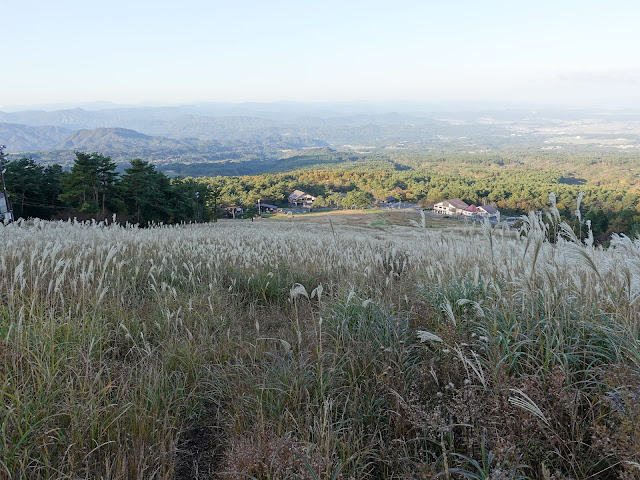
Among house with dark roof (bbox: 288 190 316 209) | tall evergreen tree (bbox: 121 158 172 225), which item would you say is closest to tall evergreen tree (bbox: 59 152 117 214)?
tall evergreen tree (bbox: 121 158 172 225)

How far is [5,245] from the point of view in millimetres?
4445

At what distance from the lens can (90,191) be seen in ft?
102

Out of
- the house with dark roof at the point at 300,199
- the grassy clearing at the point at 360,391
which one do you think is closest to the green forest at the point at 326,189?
the grassy clearing at the point at 360,391

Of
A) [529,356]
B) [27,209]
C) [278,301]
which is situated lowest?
[27,209]

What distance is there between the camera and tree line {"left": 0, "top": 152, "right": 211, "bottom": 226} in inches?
1203

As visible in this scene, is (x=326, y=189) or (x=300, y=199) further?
(x=326, y=189)

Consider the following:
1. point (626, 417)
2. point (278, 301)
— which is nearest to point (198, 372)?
point (278, 301)

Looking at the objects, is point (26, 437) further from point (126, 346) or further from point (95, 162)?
point (95, 162)

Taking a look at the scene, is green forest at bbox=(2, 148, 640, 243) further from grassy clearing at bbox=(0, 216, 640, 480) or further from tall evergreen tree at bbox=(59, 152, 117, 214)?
grassy clearing at bbox=(0, 216, 640, 480)

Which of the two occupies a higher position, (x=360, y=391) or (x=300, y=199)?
(x=360, y=391)

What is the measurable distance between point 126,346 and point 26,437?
3.71 feet

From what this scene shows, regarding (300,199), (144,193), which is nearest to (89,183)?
(144,193)

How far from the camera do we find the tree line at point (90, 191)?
30.6 meters

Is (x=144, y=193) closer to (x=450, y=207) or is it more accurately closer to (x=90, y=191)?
(x=90, y=191)
